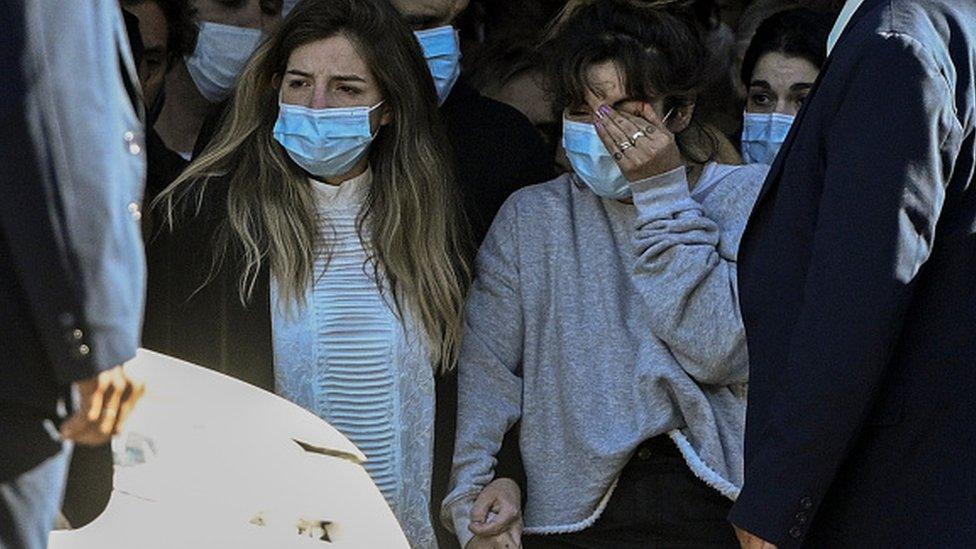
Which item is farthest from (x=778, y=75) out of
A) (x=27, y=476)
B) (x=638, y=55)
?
(x=27, y=476)

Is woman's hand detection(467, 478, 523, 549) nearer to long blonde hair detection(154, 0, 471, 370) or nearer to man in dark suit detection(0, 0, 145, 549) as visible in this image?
long blonde hair detection(154, 0, 471, 370)

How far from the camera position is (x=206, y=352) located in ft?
13.5

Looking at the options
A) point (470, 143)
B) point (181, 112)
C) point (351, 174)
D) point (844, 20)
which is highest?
point (844, 20)

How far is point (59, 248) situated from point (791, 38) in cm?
279

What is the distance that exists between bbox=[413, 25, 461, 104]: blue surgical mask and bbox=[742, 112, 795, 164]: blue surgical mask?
0.71 m

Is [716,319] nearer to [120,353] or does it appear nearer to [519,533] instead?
[519,533]

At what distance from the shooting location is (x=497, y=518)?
4.04 meters

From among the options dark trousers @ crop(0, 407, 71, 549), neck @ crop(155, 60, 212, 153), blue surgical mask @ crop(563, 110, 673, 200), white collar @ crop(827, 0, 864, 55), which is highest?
white collar @ crop(827, 0, 864, 55)

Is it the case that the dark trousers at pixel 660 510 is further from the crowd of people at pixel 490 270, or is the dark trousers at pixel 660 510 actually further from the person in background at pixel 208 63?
the person in background at pixel 208 63

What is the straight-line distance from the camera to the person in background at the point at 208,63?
17.5 feet

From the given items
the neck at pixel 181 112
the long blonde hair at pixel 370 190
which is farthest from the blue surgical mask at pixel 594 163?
the neck at pixel 181 112

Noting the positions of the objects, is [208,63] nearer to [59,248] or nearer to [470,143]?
[470,143]

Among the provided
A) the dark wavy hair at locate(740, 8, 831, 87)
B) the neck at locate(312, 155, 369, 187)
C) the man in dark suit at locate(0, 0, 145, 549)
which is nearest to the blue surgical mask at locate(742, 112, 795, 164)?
the dark wavy hair at locate(740, 8, 831, 87)

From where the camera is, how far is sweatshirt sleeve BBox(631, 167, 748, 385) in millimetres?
3961
